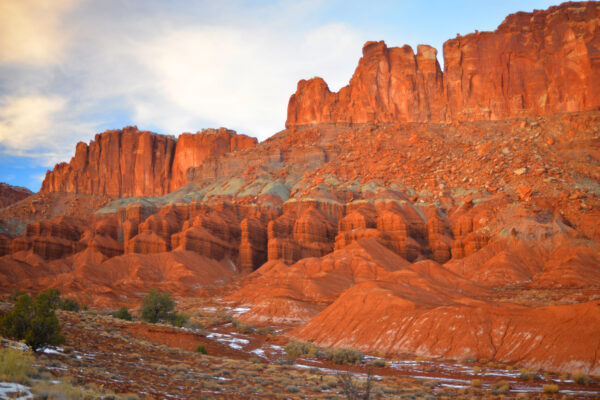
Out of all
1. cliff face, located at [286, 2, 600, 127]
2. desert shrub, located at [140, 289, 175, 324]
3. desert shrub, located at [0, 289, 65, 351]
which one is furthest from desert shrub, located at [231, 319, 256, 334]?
cliff face, located at [286, 2, 600, 127]

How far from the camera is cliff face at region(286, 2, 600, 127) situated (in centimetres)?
13225

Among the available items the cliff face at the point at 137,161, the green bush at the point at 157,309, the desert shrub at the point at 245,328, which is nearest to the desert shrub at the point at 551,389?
the desert shrub at the point at 245,328

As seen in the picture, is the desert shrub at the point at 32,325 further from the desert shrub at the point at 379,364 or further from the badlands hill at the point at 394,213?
the badlands hill at the point at 394,213

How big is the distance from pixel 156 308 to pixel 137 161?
138 meters

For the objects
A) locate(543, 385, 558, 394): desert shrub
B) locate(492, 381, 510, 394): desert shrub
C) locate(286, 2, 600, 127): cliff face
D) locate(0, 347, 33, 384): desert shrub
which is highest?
locate(286, 2, 600, 127): cliff face

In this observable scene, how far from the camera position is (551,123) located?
121 metres

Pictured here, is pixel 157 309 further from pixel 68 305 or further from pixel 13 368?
pixel 13 368

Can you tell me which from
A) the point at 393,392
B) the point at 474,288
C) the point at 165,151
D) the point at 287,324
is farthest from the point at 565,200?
the point at 165,151

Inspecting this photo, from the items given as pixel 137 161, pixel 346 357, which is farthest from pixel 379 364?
pixel 137 161

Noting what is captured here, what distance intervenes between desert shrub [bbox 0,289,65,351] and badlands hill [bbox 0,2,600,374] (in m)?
26.2

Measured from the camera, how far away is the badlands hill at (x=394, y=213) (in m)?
46.2

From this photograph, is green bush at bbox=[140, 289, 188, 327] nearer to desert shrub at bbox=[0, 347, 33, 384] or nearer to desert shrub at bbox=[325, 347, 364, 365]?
desert shrub at bbox=[325, 347, 364, 365]

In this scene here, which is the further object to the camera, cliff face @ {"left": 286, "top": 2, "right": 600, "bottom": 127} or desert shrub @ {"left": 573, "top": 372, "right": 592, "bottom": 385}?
cliff face @ {"left": 286, "top": 2, "right": 600, "bottom": 127}

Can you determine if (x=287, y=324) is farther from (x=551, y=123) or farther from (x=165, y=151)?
(x=165, y=151)
